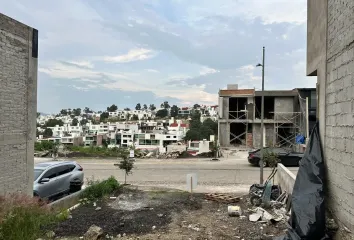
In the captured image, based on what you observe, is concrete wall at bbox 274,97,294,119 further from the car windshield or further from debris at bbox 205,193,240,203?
the car windshield

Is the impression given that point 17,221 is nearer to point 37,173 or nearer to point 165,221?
point 165,221

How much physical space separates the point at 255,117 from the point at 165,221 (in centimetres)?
3118

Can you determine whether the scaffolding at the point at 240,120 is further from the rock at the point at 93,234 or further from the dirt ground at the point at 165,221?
the rock at the point at 93,234

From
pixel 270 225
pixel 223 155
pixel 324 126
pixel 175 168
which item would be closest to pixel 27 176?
pixel 270 225

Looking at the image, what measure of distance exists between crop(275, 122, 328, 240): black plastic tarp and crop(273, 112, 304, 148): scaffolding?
28621 millimetres

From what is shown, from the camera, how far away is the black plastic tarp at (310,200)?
663 cm

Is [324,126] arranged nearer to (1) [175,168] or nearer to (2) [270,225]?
(2) [270,225]

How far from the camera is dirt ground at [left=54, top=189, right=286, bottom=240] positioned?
8539mm

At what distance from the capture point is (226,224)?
954 centimetres

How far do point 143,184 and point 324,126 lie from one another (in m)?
12.5

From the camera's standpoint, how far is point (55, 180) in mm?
12930

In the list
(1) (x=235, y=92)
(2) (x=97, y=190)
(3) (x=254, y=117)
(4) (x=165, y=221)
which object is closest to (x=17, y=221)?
(4) (x=165, y=221)

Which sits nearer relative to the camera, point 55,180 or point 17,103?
point 17,103

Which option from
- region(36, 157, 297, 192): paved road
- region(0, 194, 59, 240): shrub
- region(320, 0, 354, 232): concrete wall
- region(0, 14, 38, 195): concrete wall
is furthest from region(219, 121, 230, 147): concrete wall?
region(0, 194, 59, 240): shrub
